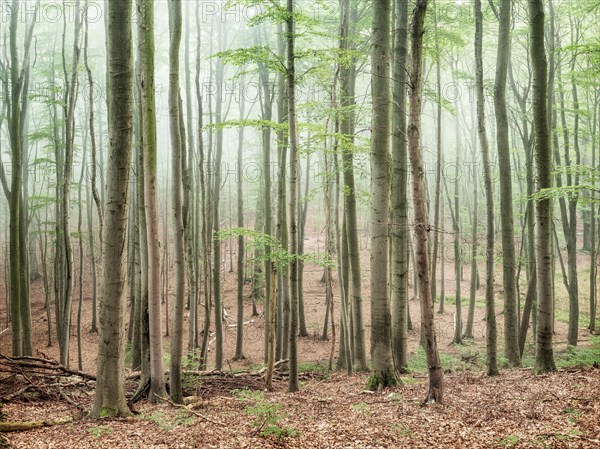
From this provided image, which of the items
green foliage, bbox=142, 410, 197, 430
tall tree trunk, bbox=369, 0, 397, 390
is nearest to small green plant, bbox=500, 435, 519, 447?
tall tree trunk, bbox=369, 0, 397, 390

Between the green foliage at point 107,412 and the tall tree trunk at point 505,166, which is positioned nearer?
the green foliage at point 107,412

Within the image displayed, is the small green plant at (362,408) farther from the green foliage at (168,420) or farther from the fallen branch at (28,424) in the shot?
the fallen branch at (28,424)

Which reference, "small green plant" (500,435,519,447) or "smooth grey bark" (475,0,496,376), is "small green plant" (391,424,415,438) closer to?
"small green plant" (500,435,519,447)

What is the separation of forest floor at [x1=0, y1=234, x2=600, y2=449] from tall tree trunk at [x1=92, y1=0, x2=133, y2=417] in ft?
1.84

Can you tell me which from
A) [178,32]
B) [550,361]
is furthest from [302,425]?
[178,32]

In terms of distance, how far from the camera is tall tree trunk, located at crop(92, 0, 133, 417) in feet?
19.9

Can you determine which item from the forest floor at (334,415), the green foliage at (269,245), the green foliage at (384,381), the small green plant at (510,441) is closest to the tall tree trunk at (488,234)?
the forest floor at (334,415)

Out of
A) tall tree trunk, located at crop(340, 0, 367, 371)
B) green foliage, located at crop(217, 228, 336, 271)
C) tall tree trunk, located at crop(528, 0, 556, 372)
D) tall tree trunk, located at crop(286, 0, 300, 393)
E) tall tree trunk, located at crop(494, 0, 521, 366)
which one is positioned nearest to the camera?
tall tree trunk, located at crop(286, 0, 300, 393)

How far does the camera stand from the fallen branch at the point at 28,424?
5.60 m

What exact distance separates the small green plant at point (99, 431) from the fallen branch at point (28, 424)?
928mm

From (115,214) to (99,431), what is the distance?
279cm

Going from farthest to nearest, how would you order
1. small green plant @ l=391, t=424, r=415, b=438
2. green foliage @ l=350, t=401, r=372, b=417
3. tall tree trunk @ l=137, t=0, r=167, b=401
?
tall tree trunk @ l=137, t=0, r=167, b=401
green foliage @ l=350, t=401, r=372, b=417
small green plant @ l=391, t=424, r=415, b=438

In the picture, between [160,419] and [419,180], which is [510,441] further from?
[160,419]

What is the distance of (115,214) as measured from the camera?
6078 mm
